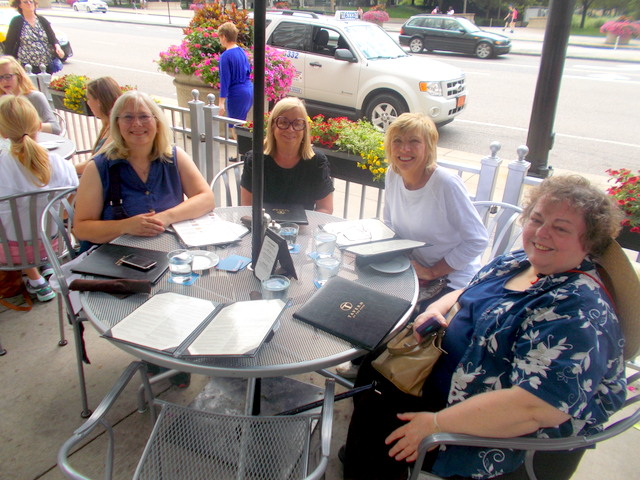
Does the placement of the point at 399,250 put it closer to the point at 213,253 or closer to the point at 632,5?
the point at 213,253

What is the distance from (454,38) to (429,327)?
18434 mm

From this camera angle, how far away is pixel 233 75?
614cm

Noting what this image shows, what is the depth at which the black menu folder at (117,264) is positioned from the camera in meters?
1.86

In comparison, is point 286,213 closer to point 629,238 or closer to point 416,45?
point 629,238

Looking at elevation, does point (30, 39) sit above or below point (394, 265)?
above

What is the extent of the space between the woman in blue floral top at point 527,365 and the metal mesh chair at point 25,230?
2040 millimetres

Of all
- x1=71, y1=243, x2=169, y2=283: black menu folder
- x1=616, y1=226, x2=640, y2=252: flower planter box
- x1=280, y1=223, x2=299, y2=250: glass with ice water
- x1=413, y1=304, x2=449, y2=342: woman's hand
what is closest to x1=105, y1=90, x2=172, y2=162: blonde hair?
x1=71, y1=243, x2=169, y2=283: black menu folder

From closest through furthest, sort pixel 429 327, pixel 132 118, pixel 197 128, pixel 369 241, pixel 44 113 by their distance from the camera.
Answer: pixel 429 327, pixel 369 241, pixel 132 118, pixel 197 128, pixel 44 113

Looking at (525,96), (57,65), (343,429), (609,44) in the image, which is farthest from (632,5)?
(343,429)

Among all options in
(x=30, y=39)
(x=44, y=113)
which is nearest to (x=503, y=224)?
(x=44, y=113)

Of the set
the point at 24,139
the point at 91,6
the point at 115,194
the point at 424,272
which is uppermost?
the point at 91,6

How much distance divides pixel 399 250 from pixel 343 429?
939 millimetres

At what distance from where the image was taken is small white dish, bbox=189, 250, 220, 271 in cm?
199

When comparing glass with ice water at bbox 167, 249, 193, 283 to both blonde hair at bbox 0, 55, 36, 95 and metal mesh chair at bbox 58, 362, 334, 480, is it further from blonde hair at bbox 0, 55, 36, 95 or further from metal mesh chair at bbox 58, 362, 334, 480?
blonde hair at bbox 0, 55, 36, 95
